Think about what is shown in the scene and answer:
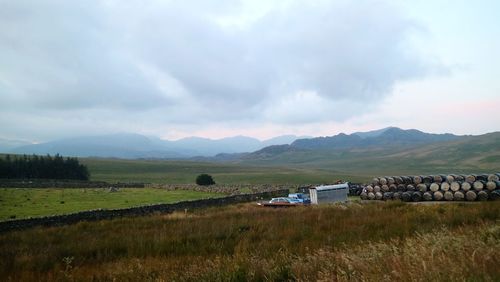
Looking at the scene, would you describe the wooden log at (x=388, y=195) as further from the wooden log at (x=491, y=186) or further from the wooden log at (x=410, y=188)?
the wooden log at (x=491, y=186)

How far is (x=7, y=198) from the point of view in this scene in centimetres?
4003

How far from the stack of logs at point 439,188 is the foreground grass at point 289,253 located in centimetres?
1340

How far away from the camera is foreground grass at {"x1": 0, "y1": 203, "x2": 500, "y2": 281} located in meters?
5.47

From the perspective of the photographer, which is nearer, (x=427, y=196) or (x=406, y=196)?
(x=427, y=196)

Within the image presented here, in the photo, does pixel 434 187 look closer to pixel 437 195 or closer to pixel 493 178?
pixel 437 195

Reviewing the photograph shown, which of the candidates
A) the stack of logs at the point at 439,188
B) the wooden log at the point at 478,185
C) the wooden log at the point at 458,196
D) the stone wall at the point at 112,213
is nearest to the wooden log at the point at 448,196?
the stack of logs at the point at 439,188

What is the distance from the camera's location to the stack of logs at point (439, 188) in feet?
86.6

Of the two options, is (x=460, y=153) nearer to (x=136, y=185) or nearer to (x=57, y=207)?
(x=136, y=185)

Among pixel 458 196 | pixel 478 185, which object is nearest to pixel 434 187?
pixel 458 196

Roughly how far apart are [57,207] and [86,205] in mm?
2391

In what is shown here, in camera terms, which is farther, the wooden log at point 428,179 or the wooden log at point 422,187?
the wooden log at point 428,179

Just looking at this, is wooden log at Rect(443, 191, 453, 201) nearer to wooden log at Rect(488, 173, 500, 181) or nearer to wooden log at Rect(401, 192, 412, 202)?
wooden log at Rect(401, 192, 412, 202)

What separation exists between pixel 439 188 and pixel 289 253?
2340cm

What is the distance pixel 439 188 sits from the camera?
28.5 m
